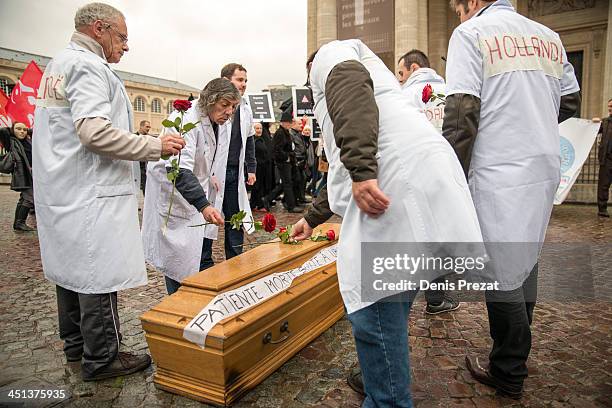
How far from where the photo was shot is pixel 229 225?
13.8 ft

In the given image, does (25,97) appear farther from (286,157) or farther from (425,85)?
(425,85)

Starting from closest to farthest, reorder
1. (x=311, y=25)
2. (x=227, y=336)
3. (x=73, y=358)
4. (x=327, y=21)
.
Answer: (x=227, y=336), (x=73, y=358), (x=327, y=21), (x=311, y=25)

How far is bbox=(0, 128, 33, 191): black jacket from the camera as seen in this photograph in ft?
29.0

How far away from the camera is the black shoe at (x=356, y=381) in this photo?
107 inches

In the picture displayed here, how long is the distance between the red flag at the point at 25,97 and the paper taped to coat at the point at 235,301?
11150mm

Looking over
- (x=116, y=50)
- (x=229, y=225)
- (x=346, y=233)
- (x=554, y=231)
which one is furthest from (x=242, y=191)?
(x=554, y=231)

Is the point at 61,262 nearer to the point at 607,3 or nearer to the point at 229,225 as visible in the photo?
the point at 229,225

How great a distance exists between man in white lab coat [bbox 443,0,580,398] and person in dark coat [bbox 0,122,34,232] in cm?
868

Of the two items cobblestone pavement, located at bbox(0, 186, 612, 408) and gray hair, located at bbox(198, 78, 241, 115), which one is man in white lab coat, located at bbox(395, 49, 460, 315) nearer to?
cobblestone pavement, located at bbox(0, 186, 612, 408)

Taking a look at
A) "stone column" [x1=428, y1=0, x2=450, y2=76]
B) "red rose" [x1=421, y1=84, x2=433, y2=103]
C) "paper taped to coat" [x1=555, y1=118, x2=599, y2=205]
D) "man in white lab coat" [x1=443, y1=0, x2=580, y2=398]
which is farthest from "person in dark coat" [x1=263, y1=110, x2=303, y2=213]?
"stone column" [x1=428, y1=0, x2=450, y2=76]

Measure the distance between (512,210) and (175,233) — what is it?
232 cm

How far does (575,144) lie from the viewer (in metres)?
9.88

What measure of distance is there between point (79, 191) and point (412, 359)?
7.55 feet

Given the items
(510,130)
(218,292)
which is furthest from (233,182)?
(510,130)
